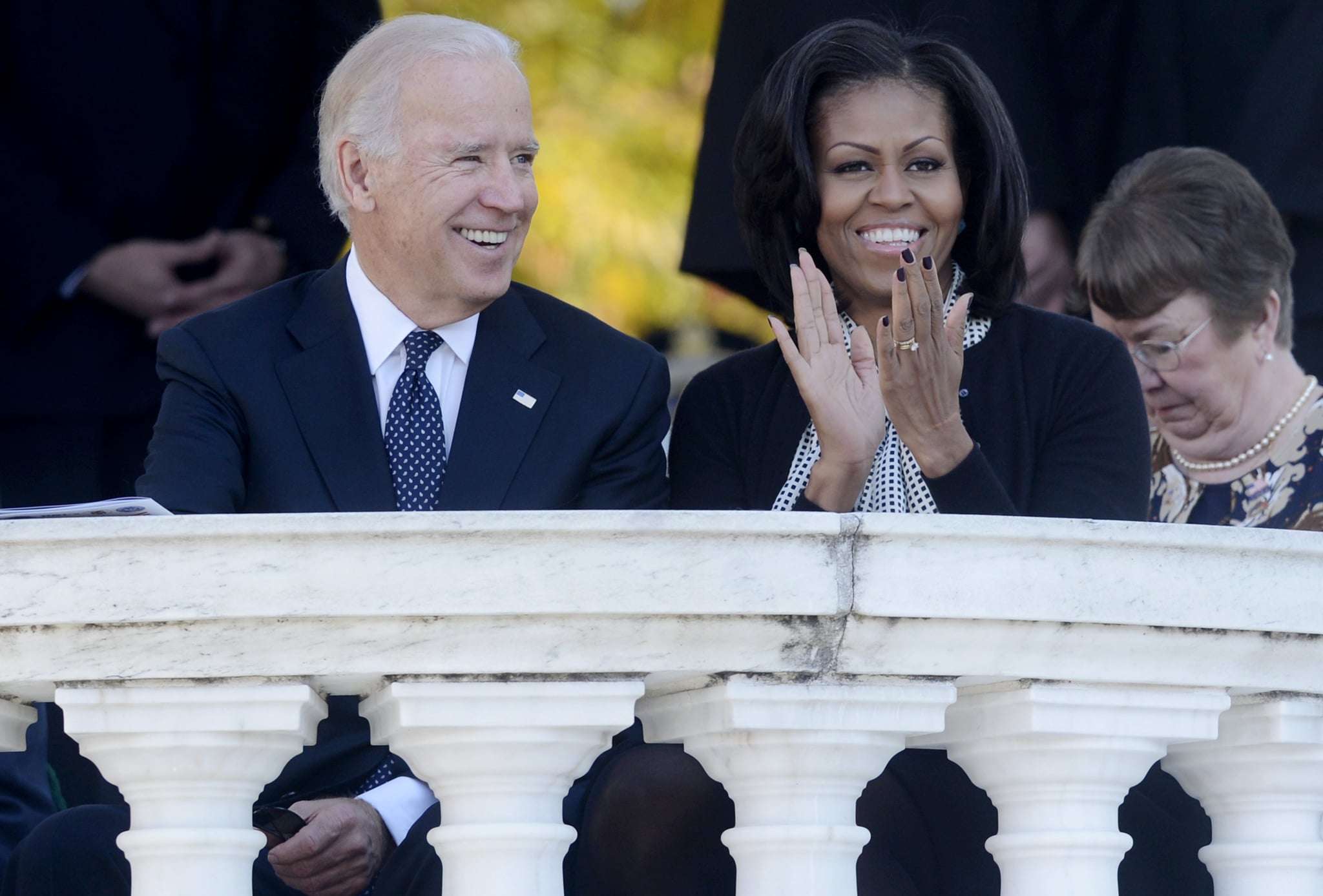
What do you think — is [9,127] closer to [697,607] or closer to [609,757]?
[609,757]

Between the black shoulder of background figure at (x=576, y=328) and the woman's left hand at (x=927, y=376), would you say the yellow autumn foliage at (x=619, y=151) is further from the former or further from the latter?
the woman's left hand at (x=927, y=376)

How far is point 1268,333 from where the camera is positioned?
405 cm

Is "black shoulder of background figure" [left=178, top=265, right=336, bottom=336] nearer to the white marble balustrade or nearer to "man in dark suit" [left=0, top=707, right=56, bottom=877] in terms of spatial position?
"man in dark suit" [left=0, top=707, right=56, bottom=877]

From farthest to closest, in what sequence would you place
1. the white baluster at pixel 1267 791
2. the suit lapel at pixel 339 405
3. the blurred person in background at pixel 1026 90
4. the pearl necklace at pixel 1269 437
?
the blurred person in background at pixel 1026 90, the pearl necklace at pixel 1269 437, the suit lapel at pixel 339 405, the white baluster at pixel 1267 791

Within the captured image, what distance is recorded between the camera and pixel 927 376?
9.75ft

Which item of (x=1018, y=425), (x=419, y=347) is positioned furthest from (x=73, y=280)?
→ (x=1018, y=425)

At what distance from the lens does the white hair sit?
3.35 meters

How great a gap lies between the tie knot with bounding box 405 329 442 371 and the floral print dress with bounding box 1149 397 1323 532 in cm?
149

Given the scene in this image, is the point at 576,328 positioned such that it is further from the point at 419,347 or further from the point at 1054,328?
the point at 1054,328

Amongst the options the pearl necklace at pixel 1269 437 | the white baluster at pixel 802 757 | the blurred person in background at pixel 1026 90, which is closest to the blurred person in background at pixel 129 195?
the blurred person in background at pixel 1026 90

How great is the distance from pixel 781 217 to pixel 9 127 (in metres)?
1.84

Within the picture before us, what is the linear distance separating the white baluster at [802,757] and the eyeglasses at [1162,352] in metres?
2.05

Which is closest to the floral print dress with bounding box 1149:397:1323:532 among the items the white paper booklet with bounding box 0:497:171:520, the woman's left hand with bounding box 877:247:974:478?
the woman's left hand with bounding box 877:247:974:478

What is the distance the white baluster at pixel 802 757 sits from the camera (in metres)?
2.12
